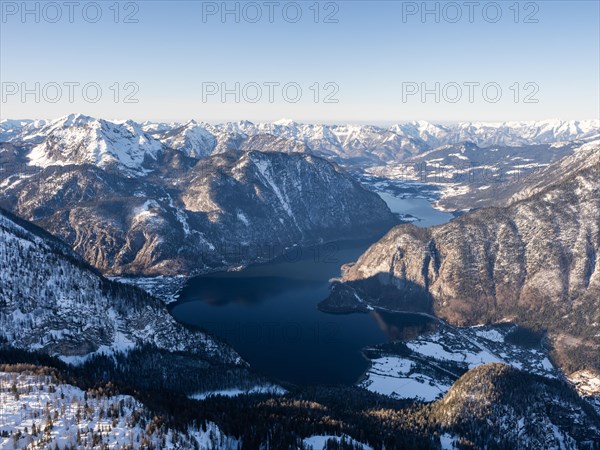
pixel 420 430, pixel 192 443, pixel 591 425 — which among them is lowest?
pixel 591 425

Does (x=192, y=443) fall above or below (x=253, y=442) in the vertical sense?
above

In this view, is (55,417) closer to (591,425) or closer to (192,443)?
(192,443)

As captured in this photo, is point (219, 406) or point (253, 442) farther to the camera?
point (219, 406)

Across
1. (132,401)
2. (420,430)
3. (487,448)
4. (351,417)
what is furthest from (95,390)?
(487,448)

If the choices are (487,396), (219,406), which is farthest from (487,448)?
(219,406)

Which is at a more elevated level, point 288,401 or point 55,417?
point 55,417

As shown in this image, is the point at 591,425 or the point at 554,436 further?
the point at 591,425

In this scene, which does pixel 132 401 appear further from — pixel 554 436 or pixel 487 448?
pixel 554 436

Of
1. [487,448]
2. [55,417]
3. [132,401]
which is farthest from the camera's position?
[487,448]

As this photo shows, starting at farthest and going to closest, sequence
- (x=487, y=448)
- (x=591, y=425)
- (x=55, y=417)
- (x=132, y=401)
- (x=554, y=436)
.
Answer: (x=591, y=425), (x=554, y=436), (x=487, y=448), (x=132, y=401), (x=55, y=417)
